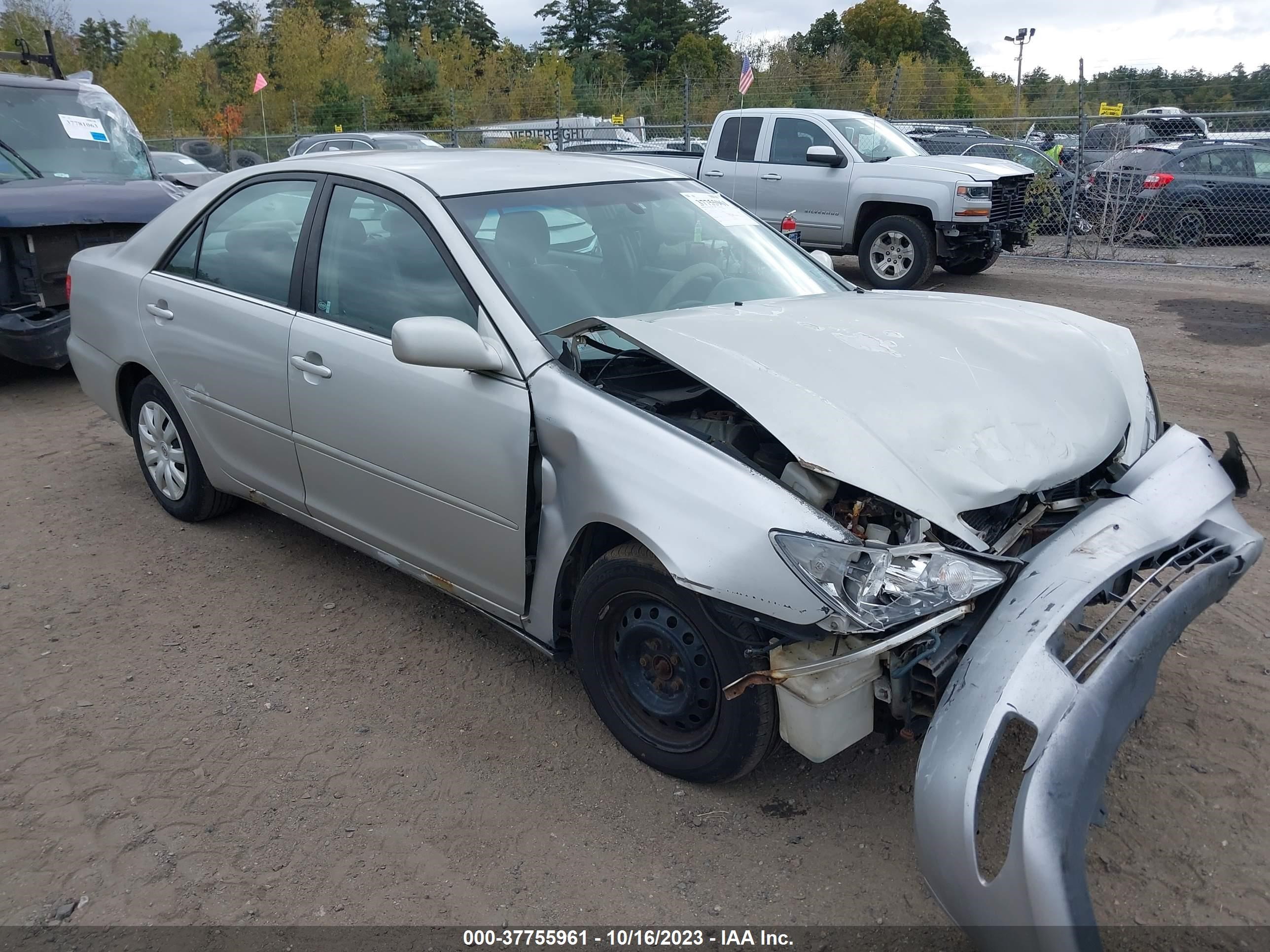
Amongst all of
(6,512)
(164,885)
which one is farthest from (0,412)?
(164,885)

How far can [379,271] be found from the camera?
362cm

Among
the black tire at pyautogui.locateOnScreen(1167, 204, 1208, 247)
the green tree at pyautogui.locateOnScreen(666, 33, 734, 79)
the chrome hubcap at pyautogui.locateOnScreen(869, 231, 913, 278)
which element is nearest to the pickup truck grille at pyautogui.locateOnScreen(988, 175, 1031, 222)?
the chrome hubcap at pyautogui.locateOnScreen(869, 231, 913, 278)

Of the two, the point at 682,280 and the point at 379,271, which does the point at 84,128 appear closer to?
the point at 379,271

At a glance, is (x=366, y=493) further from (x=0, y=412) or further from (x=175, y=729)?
(x=0, y=412)

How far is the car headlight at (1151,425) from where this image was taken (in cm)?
322

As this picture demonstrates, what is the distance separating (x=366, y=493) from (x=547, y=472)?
38.2 inches

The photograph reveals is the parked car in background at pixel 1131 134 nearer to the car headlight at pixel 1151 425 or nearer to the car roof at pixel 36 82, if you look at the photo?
Result: the car headlight at pixel 1151 425

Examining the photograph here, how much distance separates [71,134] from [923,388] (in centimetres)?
806

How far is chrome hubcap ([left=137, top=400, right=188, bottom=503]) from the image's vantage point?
15.6 ft

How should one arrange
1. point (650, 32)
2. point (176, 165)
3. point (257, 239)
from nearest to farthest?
point (257, 239) → point (176, 165) → point (650, 32)

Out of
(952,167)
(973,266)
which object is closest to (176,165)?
(952,167)

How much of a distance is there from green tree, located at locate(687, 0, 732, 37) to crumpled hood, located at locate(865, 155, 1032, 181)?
55.2 meters

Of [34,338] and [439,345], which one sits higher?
[439,345]

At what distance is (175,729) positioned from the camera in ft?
11.0
